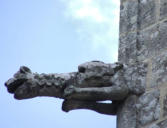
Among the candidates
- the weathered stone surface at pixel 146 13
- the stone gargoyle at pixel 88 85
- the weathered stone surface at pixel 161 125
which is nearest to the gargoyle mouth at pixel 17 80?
the stone gargoyle at pixel 88 85

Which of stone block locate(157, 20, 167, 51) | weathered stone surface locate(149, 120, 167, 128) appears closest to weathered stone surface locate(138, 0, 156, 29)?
stone block locate(157, 20, 167, 51)

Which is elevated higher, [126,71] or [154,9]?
[154,9]

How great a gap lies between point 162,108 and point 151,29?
0.82 m

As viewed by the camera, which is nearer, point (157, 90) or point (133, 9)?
point (157, 90)

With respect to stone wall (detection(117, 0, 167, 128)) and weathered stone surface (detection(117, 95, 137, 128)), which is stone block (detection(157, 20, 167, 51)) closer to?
stone wall (detection(117, 0, 167, 128))

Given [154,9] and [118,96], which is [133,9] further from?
[118,96]

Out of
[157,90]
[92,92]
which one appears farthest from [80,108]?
[157,90]

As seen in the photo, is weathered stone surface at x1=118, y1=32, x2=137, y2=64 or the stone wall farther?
weathered stone surface at x1=118, y1=32, x2=137, y2=64

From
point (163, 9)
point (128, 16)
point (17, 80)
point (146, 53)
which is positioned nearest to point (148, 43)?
point (146, 53)

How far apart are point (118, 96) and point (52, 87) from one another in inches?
21.0

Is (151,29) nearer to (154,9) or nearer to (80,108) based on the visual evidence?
(154,9)

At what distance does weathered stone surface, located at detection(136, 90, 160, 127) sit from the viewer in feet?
22.9

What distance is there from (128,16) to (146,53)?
52cm

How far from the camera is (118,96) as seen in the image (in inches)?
286
